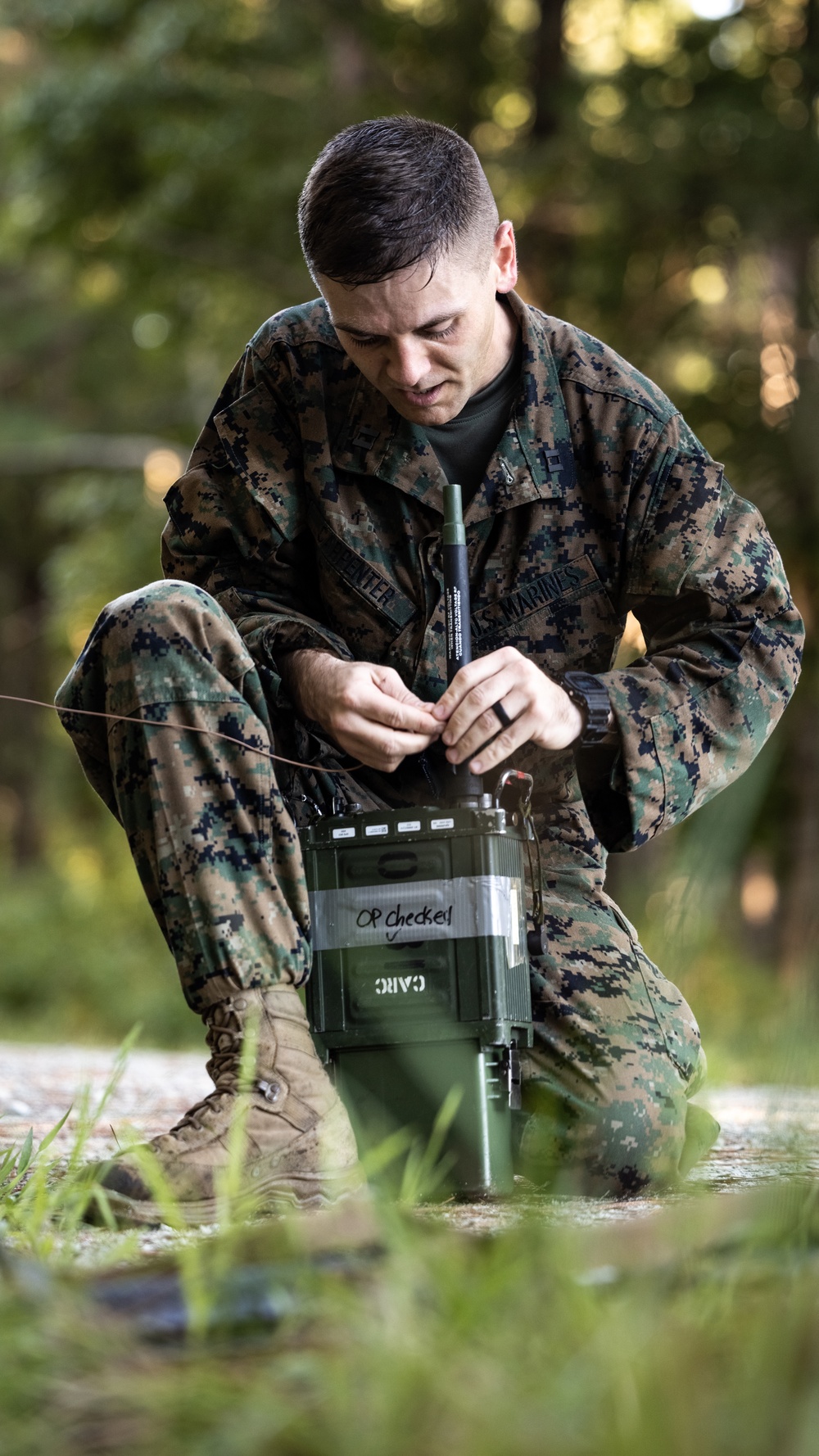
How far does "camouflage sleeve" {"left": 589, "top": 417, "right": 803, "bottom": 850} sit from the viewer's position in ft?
7.93

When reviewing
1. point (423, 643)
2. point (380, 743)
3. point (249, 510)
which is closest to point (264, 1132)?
point (380, 743)

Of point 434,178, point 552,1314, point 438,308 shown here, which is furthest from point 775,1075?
point 434,178

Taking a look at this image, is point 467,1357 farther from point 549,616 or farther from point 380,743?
point 549,616

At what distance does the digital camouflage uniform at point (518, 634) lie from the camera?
7.04 ft

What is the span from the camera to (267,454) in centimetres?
271

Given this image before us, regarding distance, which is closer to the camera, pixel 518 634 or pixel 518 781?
pixel 518 781

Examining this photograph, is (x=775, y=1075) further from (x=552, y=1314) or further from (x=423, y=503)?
(x=423, y=503)

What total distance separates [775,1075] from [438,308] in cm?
158

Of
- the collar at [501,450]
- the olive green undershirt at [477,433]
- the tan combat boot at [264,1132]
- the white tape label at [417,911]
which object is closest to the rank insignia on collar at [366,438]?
the collar at [501,450]

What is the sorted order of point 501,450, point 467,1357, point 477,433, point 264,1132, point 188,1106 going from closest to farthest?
1. point 467,1357
2. point 264,1132
3. point 501,450
4. point 477,433
5. point 188,1106

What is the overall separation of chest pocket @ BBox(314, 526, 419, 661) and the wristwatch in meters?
0.41

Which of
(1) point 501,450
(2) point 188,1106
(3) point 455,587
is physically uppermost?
(1) point 501,450

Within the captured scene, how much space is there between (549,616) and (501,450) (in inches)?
12.2

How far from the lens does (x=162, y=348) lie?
482 inches
